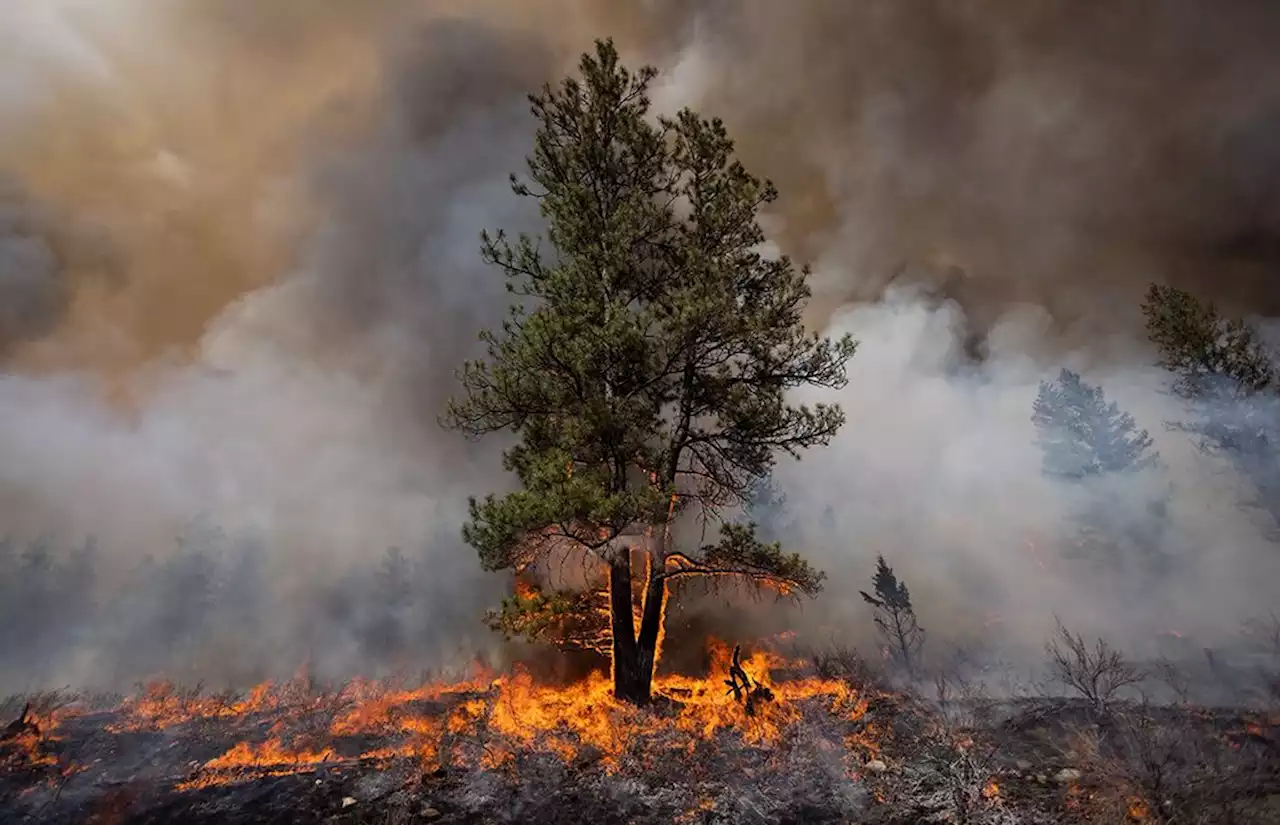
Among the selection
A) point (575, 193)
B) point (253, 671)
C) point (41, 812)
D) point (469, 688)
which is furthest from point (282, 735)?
point (253, 671)

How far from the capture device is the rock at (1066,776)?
7.62m

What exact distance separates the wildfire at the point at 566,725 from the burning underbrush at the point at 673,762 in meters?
0.06

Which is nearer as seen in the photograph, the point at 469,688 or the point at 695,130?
the point at 695,130

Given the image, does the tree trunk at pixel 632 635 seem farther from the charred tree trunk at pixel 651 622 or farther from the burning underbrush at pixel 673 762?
the burning underbrush at pixel 673 762

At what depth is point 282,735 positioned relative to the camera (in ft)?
42.2

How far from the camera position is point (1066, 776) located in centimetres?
777

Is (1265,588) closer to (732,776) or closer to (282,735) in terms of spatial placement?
(732,776)

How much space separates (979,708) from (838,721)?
3.45 m

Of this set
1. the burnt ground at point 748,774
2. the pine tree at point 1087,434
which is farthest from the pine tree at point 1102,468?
the burnt ground at point 748,774

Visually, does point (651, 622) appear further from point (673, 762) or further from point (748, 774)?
point (748, 774)

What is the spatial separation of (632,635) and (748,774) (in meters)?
4.57

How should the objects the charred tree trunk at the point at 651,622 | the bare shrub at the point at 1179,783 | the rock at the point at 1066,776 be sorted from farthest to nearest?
the charred tree trunk at the point at 651,622
the rock at the point at 1066,776
the bare shrub at the point at 1179,783

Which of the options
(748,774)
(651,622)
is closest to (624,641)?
(651,622)

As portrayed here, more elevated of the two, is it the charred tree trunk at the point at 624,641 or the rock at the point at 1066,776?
the charred tree trunk at the point at 624,641
